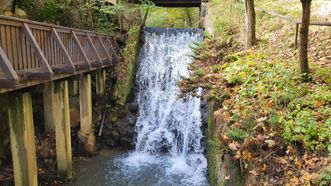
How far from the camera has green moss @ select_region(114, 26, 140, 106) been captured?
12140 mm

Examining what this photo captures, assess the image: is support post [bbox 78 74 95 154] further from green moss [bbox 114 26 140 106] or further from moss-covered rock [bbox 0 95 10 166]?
moss-covered rock [bbox 0 95 10 166]

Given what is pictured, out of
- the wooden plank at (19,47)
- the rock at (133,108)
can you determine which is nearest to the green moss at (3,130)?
the wooden plank at (19,47)

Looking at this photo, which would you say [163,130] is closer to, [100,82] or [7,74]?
[100,82]

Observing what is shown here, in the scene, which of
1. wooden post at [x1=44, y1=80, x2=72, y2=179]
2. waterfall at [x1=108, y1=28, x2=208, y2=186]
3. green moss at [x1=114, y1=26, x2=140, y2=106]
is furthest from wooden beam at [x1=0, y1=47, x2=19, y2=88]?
green moss at [x1=114, y1=26, x2=140, y2=106]

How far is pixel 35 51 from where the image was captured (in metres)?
5.87

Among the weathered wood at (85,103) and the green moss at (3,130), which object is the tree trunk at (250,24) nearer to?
the weathered wood at (85,103)

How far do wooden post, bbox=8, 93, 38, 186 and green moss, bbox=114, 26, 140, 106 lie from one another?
5.87m

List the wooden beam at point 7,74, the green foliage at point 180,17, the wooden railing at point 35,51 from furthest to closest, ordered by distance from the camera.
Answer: the green foliage at point 180,17 → the wooden railing at point 35,51 → the wooden beam at point 7,74

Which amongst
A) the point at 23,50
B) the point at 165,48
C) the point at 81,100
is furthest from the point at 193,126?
the point at 23,50

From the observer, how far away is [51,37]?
697 cm

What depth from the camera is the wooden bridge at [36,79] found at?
5.26 meters

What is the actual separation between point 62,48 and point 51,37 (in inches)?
13.5

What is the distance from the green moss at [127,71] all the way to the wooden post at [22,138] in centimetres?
587

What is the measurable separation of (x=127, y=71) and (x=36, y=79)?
6.97 m
